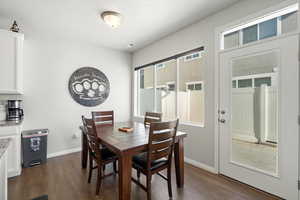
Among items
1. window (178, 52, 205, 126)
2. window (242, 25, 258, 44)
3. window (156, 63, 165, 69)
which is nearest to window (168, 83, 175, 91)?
window (178, 52, 205, 126)

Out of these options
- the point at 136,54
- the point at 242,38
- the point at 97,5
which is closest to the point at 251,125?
the point at 242,38

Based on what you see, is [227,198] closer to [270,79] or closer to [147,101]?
[270,79]

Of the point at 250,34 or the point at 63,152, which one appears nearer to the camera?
the point at 250,34

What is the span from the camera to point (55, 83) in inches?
127

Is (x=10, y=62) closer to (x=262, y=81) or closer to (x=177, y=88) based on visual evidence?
(x=177, y=88)

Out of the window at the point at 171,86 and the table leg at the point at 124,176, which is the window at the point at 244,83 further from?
the table leg at the point at 124,176

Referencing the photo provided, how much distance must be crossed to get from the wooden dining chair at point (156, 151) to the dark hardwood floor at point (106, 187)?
0.34 metres

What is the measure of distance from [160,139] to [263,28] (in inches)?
80.1

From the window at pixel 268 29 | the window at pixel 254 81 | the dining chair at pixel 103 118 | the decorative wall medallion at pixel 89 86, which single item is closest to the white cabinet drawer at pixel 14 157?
the dining chair at pixel 103 118

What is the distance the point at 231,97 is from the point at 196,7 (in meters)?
1.50

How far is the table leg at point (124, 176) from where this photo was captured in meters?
1.42

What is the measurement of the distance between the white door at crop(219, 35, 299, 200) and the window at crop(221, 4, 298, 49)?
0.47ft

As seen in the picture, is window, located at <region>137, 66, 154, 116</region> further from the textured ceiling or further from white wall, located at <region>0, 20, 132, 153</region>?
the textured ceiling

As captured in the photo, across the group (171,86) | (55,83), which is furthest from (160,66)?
(55,83)
